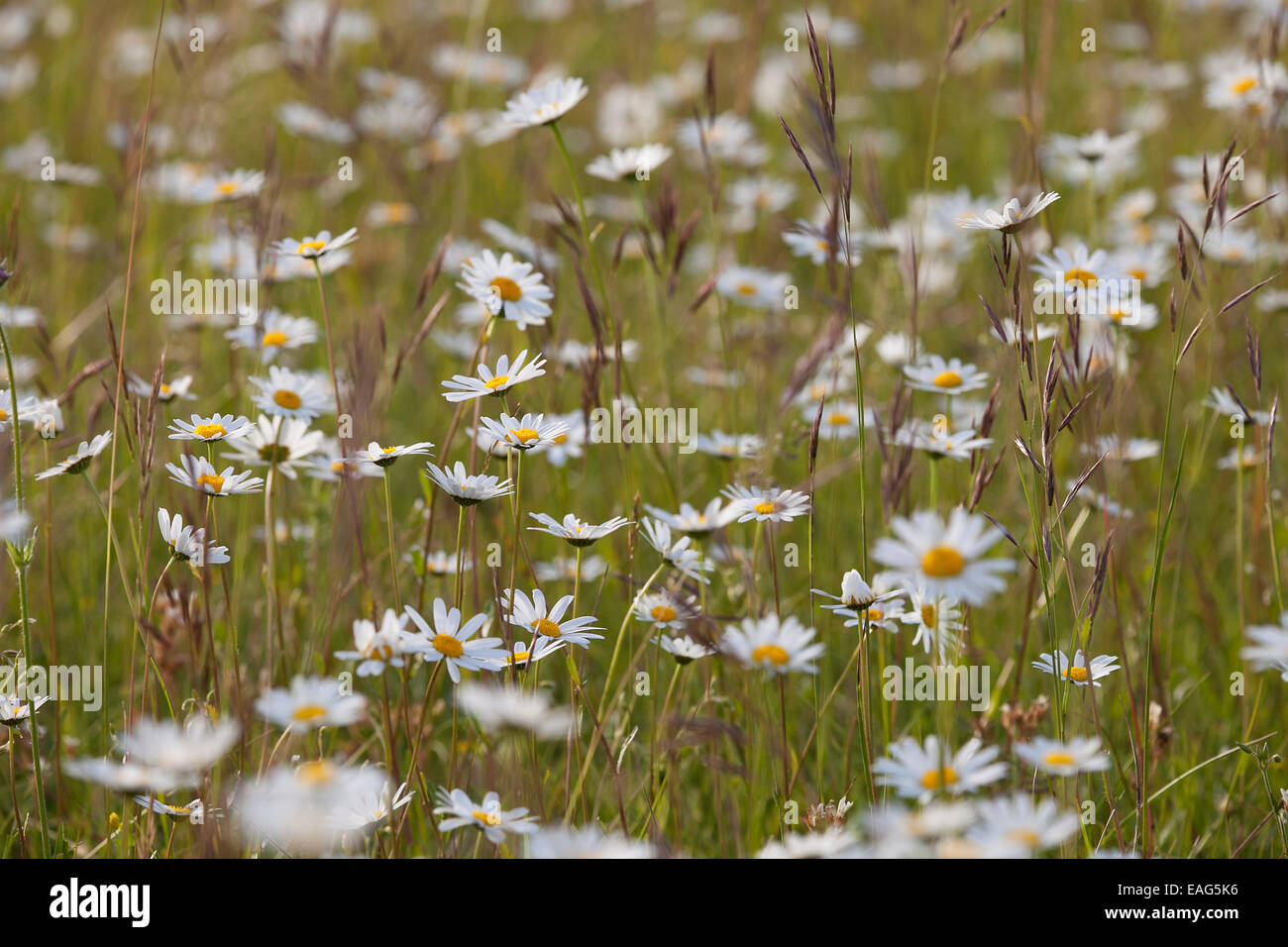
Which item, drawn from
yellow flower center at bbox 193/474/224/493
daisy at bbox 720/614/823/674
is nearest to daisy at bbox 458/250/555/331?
yellow flower center at bbox 193/474/224/493

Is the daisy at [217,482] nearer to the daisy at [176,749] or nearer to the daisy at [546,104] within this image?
the daisy at [176,749]

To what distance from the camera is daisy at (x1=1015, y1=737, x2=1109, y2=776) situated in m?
1.11

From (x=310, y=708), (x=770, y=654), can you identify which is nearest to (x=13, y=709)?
(x=310, y=708)

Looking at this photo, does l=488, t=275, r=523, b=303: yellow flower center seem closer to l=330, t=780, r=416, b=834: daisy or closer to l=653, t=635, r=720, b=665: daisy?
l=653, t=635, r=720, b=665: daisy

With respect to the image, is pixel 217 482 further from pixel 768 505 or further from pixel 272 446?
pixel 768 505

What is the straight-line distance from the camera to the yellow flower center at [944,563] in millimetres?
1008

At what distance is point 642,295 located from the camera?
3562mm

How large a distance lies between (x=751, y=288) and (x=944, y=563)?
179cm

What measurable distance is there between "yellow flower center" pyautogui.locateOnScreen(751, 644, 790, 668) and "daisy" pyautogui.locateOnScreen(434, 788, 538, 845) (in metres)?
0.31

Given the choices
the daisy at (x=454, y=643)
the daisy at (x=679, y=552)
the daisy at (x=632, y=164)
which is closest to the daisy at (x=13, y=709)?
the daisy at (x=454, y=643)

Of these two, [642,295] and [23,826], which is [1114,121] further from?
[23,826]

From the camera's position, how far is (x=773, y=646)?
4.11 ft

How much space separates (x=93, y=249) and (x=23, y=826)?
8.19ft
